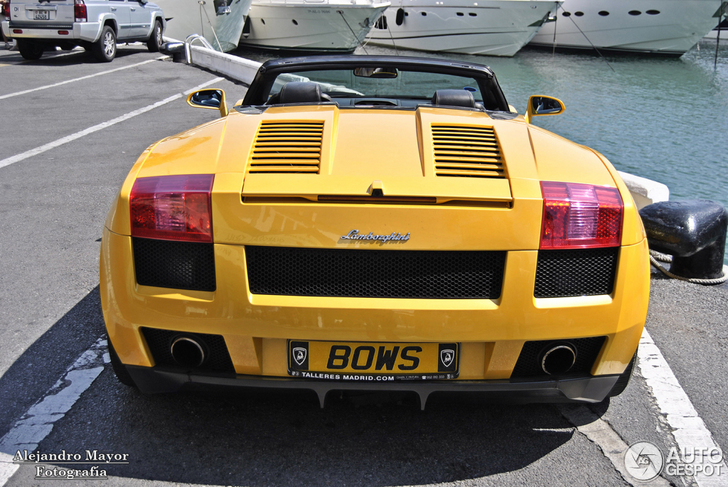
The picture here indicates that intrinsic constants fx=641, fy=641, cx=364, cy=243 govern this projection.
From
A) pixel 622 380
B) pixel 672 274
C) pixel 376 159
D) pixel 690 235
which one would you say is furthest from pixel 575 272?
pixel 672 274

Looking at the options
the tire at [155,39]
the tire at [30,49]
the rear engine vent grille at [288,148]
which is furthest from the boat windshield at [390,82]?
the tire at [155,39]

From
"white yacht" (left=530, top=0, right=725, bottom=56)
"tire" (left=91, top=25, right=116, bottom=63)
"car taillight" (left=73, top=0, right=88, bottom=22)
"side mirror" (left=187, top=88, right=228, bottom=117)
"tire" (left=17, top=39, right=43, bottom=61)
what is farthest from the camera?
"white yacht" (left=530, top=0, right=725, bottom=56)

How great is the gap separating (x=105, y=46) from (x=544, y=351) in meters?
16.9

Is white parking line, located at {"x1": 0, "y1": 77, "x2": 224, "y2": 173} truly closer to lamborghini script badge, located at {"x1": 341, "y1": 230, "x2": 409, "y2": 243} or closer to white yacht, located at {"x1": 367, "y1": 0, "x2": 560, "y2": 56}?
lamborghini script badge, located at {"x1": 341, "y1": 230, "x2": 409, "y2": 243}

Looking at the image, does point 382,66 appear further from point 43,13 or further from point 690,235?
point 43,13

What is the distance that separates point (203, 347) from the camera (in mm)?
2184

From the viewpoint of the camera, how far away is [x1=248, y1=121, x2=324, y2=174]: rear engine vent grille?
7.18 ft

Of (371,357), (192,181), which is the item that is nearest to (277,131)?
(192,181)

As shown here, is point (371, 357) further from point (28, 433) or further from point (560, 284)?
point (28, 433)

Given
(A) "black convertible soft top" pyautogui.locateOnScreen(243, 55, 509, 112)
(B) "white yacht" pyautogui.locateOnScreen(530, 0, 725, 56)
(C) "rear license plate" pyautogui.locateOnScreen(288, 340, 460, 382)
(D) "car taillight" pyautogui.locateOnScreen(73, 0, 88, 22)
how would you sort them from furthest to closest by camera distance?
(B) "white yacht" pyautogui.locateOnScreen(530, 0, 725, 56) < (D) "car taillight" pyautogui.locateOnScreen(73, 0, 88, 22) < (A) "black convertible soft top" pyautogui.locateOnScreen(243, 55, 509, 112) < (C) "rear license plate" pyautogui.locateOnScreen(288, 340, 460, 382)

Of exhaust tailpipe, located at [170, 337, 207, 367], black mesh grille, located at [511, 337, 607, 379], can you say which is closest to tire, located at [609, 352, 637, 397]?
black mesh grille, located at [511, 337, 607, 379]

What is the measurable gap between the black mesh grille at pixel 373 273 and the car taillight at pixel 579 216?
0.63 feet

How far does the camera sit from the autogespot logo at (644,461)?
2303mm

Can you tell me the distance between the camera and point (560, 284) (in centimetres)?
212
